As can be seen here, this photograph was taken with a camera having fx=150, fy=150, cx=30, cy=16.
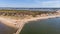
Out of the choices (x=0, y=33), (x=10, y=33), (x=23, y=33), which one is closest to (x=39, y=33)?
(x=23, y=33)

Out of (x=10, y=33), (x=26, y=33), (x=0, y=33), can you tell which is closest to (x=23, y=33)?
(x=26, y=33)

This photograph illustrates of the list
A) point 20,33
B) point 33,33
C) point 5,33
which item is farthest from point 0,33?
point 33,33

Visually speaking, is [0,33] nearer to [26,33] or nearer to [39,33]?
[26,33]

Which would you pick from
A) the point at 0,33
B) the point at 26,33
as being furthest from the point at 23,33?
the point at 0,33

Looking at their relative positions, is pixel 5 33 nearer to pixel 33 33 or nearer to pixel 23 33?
pixel 23 33

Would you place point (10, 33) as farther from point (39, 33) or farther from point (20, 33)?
point (39, 33)
